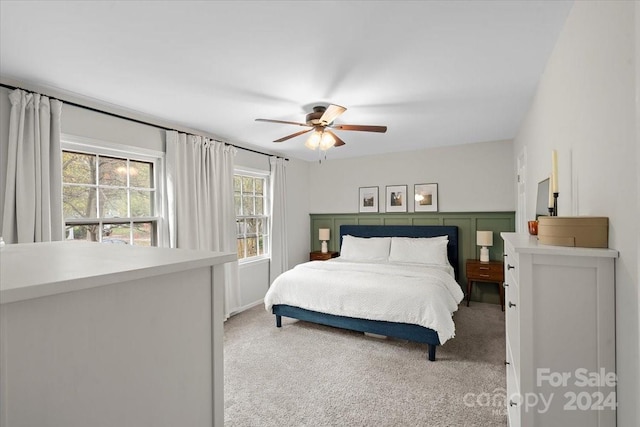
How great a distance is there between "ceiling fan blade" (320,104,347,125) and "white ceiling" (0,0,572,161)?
174 mm

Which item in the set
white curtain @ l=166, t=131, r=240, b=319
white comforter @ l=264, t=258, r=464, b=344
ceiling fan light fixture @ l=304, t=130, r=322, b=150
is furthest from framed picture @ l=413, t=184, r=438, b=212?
white curtain @ l=166, t=131, r=240, b=319

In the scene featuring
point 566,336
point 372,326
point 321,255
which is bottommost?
point 372,326

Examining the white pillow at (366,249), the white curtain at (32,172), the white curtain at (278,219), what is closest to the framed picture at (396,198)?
the white pillow at (366,249)

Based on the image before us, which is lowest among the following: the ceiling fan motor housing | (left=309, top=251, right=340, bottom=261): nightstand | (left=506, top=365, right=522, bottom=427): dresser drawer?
(left=506, top=365, right=522, bottom=427): dresser drawer

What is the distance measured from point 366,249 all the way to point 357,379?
247cm

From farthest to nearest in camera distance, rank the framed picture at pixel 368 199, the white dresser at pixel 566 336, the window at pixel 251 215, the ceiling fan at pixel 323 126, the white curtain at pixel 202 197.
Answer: the framed picture at pixel 368 199, the window at pixel 251 215, the white curtain at pixel 202 197, the ceiling fan at pixel 323 126, the white dresser at pixel 566 336

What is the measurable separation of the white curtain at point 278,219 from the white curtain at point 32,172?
278 cm

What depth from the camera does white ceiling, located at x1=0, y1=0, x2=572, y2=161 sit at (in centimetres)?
156

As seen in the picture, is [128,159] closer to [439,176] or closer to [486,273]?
[439,176]

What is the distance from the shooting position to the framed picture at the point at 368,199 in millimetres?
5289

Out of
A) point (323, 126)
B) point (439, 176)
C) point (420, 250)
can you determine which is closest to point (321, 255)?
point (420, 250)

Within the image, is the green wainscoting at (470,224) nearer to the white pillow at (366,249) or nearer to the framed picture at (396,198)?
the framed picture at (396,198)

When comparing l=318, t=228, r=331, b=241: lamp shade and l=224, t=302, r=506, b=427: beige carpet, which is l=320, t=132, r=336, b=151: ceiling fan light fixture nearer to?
l=224, t=302, r=506, b=427: beige carpet

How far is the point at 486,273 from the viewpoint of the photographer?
4.14 meters
